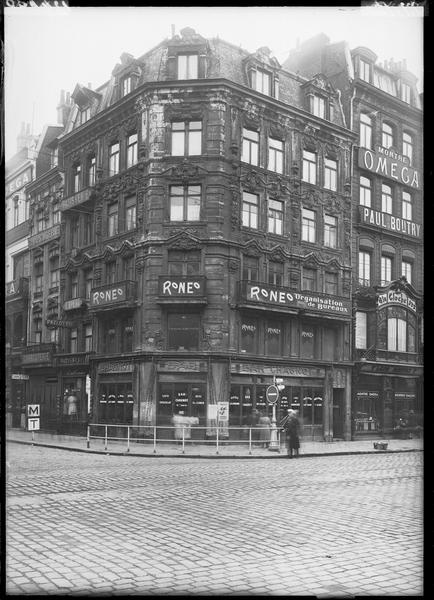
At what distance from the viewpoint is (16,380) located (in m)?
7.23

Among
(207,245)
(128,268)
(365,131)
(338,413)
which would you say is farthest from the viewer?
(207,245)

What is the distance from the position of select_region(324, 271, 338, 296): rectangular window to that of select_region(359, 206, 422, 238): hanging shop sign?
8.07 ft

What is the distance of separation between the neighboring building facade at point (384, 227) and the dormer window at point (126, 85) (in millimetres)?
2625

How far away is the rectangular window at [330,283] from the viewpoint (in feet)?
47.4

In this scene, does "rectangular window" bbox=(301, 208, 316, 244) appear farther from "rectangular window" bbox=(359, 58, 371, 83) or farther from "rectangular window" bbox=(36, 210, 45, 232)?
"rectangular window" bbox=(36, 210, 45, 232)

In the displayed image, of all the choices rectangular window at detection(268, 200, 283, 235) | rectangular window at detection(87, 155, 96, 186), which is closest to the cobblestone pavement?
rectangular window at detection(87, 155, 96, 186)

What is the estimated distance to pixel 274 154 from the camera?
47.7ft

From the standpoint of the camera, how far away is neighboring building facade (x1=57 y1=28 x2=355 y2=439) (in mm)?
11586

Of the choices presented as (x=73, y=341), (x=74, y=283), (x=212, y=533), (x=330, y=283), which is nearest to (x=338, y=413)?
(x=330, y=283)

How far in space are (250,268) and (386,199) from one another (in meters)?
8.69

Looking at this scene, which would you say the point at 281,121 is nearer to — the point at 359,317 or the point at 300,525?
the point at 359,317

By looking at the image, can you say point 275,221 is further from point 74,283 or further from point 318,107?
point 74,283

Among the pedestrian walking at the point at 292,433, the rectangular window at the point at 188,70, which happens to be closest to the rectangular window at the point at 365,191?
the rectangular window at the point at 188,70

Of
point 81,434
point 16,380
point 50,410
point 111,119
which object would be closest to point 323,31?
point 16,380
